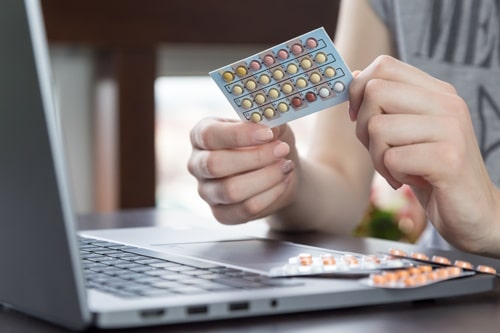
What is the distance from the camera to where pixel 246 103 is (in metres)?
0.88

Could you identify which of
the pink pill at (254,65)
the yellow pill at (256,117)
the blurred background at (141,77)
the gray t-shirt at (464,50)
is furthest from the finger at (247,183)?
the blurred background at (141,77)

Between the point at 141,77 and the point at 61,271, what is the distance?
2.15m

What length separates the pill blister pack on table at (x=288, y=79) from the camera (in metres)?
0.81

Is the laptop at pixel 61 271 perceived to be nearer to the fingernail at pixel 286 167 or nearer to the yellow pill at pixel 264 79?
the yellow pill at pixel 264 79

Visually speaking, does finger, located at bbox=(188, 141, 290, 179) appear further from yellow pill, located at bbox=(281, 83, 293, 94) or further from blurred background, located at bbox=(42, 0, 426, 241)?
blurred background, located at bbox=(42, 0, 426, 241)

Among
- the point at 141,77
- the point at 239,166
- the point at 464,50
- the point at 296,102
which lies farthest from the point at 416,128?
the point at 141,77

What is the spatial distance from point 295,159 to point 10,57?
626 millimetres

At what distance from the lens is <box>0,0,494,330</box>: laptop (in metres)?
0.57

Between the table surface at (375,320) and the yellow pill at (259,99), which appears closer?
the table surface at (375,320)

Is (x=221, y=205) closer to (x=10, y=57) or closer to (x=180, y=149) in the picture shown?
(x=10, y=57)

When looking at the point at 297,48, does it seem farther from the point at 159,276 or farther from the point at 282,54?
the point at 159,276

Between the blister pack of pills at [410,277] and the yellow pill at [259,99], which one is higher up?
the yellow pill at [259,99]

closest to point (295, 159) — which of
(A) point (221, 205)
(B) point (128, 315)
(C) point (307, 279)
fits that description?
(A) point (221, 205)

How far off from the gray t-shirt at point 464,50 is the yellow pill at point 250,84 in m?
0.62
